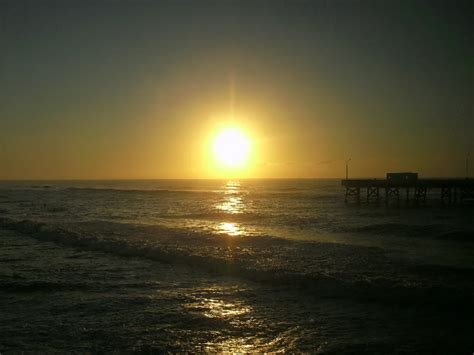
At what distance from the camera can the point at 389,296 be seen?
11.4m

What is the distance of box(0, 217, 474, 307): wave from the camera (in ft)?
38.9

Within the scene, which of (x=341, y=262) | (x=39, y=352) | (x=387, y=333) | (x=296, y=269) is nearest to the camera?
(x=39, y=352)

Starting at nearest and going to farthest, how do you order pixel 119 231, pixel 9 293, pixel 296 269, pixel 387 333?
pixel 387 333 → pixel 9 293 → pixel 296 269 → pixel 119 231

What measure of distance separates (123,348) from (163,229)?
20.3 m

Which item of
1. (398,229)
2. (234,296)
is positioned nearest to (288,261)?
(234,296)

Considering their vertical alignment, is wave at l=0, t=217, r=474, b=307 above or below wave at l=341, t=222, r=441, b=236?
above

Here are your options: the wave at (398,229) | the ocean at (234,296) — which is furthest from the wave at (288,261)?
the wave at (398,229)

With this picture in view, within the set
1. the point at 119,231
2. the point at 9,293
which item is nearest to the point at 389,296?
the point at 9,293

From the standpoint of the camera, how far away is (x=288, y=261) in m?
16.1

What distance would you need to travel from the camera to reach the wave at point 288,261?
11.8 meters

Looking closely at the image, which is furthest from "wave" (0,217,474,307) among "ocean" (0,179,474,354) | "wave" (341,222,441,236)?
"wave" (341,222,441,236)

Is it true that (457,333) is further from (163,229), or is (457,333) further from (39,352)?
(163,229)

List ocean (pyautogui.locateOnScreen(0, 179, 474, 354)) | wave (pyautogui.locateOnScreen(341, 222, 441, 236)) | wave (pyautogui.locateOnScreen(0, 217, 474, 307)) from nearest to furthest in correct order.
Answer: ocean (pyautogui.locateOnScreen(0, 179, 474, 354)) → wave (pyautogui.locateOnScreen(0, 217, 474, 307)) → wave (pyautogui.locateOnScreen(341, 222, 441, 236))

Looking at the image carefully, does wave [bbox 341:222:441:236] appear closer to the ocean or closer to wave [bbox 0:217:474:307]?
the ocean
